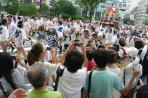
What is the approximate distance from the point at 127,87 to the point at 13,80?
142 centimetres

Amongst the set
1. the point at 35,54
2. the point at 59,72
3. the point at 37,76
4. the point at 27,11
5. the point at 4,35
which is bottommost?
the point at 27,11

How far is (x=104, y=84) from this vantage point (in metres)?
5.07

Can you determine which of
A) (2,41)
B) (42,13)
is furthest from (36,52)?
(42,13)

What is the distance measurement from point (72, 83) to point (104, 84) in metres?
0.45

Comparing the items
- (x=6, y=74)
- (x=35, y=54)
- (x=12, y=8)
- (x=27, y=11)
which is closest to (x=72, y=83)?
(x=35, y=54)

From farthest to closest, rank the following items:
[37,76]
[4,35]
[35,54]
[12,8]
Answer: [12,8], [4,35], [35,54], [37,76]

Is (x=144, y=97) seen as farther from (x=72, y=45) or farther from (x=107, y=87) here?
(x=72, y=45)

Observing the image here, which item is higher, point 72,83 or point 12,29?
point 72,83

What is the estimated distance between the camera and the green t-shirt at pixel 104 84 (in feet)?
16.6

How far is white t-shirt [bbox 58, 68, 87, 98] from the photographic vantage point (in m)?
5.24

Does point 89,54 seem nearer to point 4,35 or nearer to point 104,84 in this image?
point 104,84

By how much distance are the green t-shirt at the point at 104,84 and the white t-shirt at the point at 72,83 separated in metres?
0.19

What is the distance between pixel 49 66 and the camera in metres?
5.64

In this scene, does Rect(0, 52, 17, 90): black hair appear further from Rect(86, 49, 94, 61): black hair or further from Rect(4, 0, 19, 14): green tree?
Rect(4, 0, 19, 14): green tree
